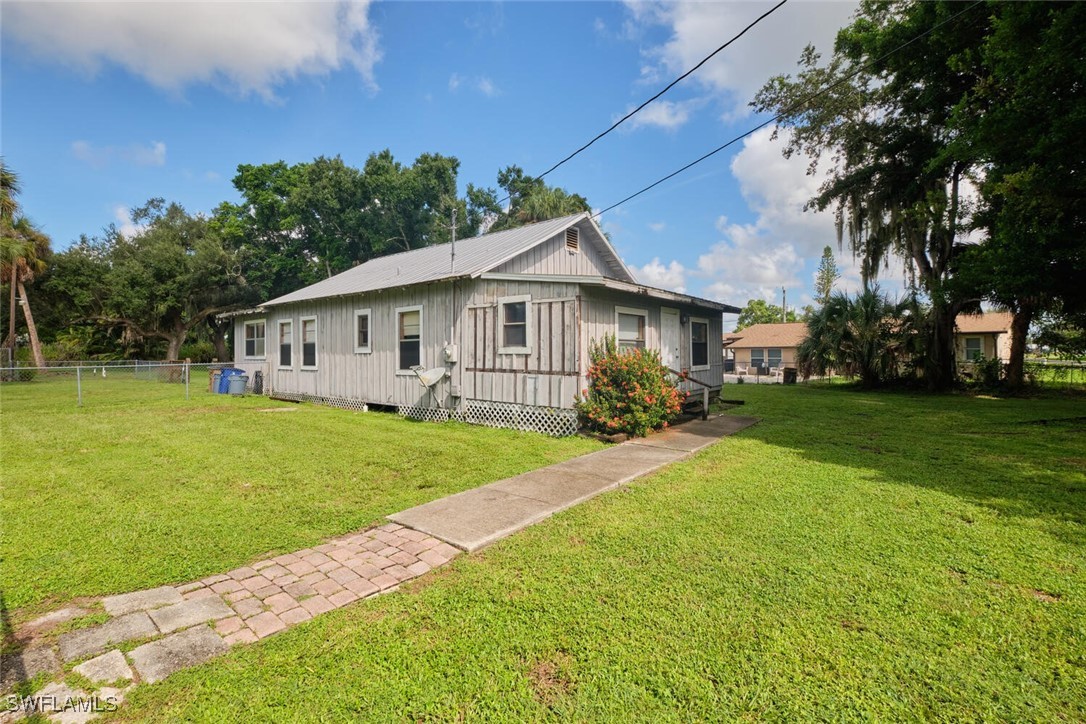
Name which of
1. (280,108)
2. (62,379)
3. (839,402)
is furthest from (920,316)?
(62,379)

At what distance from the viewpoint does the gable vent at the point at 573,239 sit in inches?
535

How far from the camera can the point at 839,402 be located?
45.5 ft

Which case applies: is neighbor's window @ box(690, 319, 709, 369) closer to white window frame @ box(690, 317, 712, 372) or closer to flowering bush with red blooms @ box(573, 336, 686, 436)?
white window frame @ box(690, 317, 712, 372)

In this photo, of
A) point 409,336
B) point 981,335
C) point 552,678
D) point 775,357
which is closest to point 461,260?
point 409,336

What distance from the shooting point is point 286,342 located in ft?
49.0

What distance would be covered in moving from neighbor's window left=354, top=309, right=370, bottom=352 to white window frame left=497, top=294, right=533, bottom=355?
15.3ft

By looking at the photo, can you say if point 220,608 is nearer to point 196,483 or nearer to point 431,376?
point 196,483

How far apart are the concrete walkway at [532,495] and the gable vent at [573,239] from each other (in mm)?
7668

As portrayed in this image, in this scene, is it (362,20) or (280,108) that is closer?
A: (362,20)

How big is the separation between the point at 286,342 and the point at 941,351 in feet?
75.7

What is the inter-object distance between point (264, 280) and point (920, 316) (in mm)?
39728

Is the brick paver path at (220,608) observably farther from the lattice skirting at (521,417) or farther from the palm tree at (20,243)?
the palm tree at (20,243)

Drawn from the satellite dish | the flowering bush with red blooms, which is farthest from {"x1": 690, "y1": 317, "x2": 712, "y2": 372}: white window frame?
the satellite dish

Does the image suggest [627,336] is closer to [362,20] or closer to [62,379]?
[362,20]
